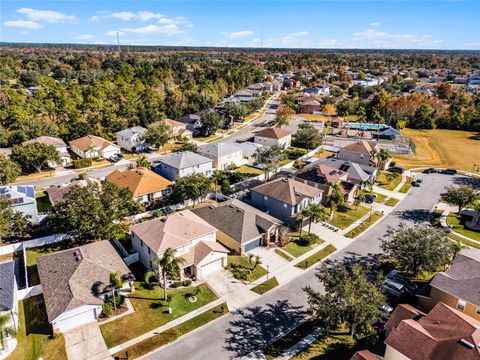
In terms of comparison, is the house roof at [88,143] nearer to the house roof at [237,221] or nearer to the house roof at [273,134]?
the house roof at [273,134]

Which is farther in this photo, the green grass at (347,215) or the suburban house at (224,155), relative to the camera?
the suburban house at (224,155)

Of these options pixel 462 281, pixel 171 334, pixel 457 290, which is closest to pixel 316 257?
pixel 457 290

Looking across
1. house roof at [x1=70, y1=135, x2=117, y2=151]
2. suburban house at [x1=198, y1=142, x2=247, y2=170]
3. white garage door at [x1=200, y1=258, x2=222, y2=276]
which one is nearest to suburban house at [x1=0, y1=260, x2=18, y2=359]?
white garage door at [x1=200, y1=258, x2=222, y2=276]

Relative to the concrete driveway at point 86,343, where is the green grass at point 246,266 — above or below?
below

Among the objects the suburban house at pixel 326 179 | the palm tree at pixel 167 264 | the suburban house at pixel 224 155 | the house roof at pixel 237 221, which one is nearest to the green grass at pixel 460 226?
the suburban house at pixel 326 179

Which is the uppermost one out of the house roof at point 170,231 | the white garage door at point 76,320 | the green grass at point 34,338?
the house roof at point 170,231

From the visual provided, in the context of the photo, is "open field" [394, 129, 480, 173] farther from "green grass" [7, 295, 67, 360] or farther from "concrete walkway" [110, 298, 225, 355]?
"green grass" [7, 295, 67, 360]
